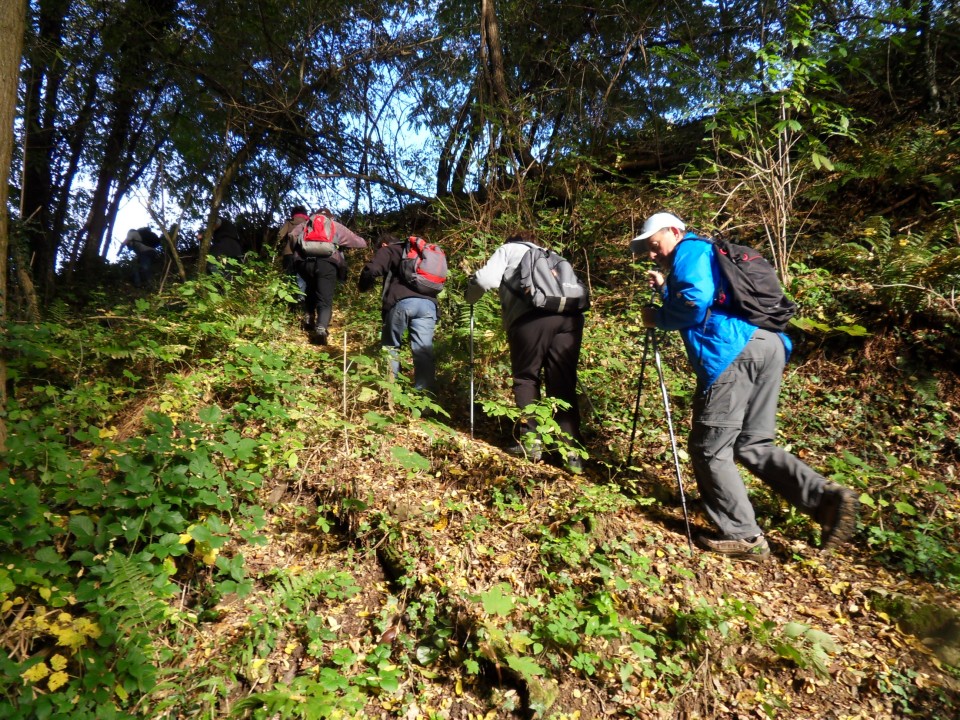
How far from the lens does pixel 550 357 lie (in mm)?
4695

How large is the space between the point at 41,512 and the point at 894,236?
8803 millimetres

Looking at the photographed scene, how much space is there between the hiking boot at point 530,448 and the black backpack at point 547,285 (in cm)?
115

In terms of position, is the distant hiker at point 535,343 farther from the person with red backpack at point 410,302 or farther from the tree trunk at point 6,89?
the tree trunk at point 6,89

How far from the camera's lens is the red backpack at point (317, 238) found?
7.02m

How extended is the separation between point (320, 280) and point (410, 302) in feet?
6.63

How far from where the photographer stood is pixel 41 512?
9.40ft

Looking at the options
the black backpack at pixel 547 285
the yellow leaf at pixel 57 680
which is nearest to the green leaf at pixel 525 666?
the yellow leaf at pixel 57 680

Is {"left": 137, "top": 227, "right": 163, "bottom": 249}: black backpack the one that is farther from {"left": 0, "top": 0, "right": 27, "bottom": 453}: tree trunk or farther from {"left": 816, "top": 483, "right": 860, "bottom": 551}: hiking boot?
{"left": 816, "top": 483, "right": 860, "bottom": 551}: hiking boot

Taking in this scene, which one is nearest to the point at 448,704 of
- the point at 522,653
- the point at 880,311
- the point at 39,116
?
the point at 522,653

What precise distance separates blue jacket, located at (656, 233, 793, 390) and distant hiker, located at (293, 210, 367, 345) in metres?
4.75

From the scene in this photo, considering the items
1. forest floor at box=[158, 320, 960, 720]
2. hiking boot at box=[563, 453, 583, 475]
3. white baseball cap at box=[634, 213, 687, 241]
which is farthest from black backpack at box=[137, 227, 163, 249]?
white baseball cap at box=[634, 213, 687, 241]

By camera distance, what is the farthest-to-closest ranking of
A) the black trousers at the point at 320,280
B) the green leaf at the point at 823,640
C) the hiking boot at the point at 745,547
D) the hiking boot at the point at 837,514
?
the black trousers at the point at 320,280 < the hiking boot at the point at 745,547 < the hiking boot at the point at 837,514 < the green leaf at the point at 823,640

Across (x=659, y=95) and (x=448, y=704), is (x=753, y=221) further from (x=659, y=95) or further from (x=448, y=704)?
(x=448, y=704)

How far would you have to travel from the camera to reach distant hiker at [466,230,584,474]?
184 inches
